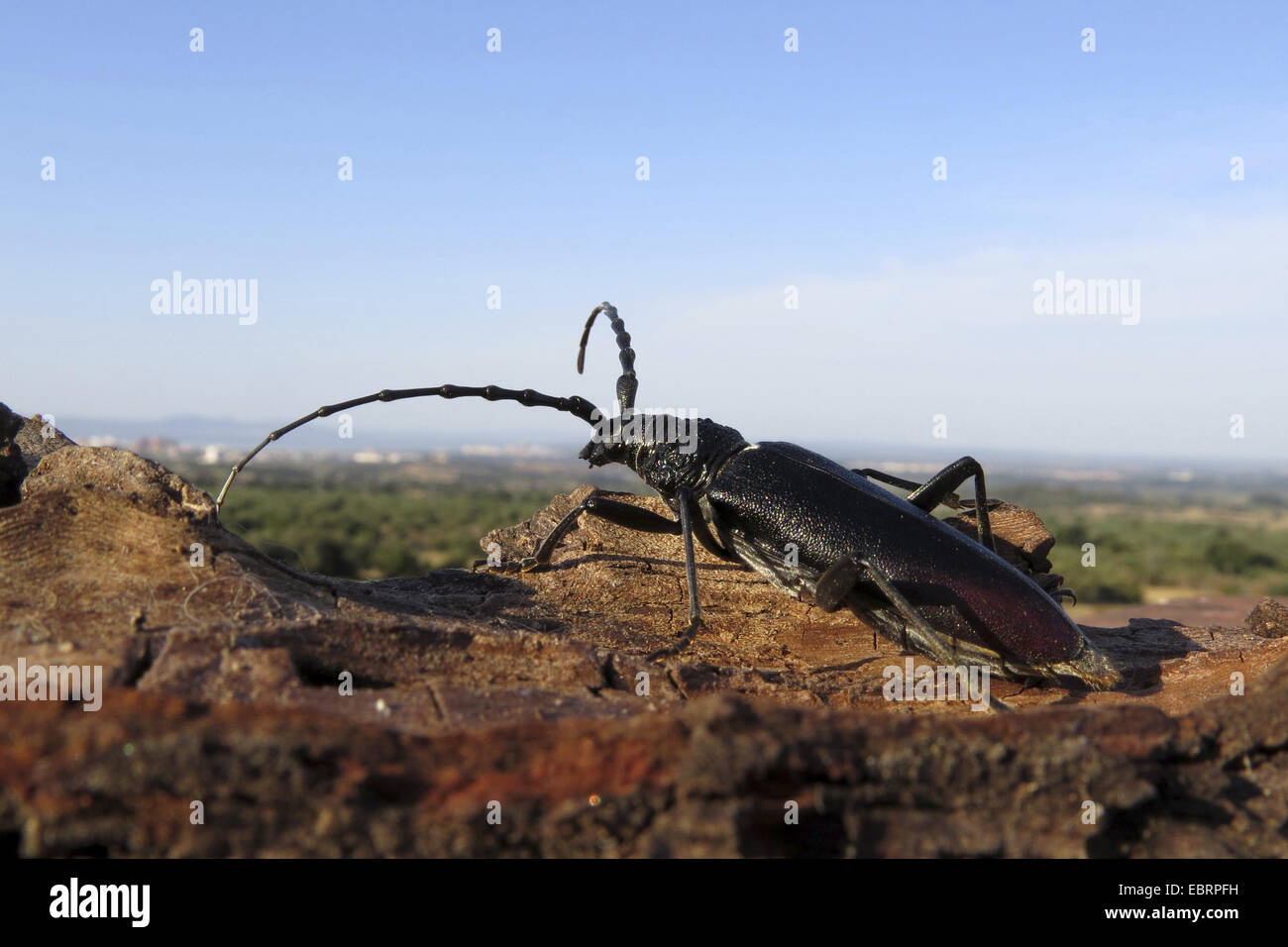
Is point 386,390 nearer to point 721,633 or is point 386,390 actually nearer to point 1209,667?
point 721,633

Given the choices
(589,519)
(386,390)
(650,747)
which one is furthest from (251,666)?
(589,519)

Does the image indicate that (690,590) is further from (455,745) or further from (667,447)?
(455,745)
